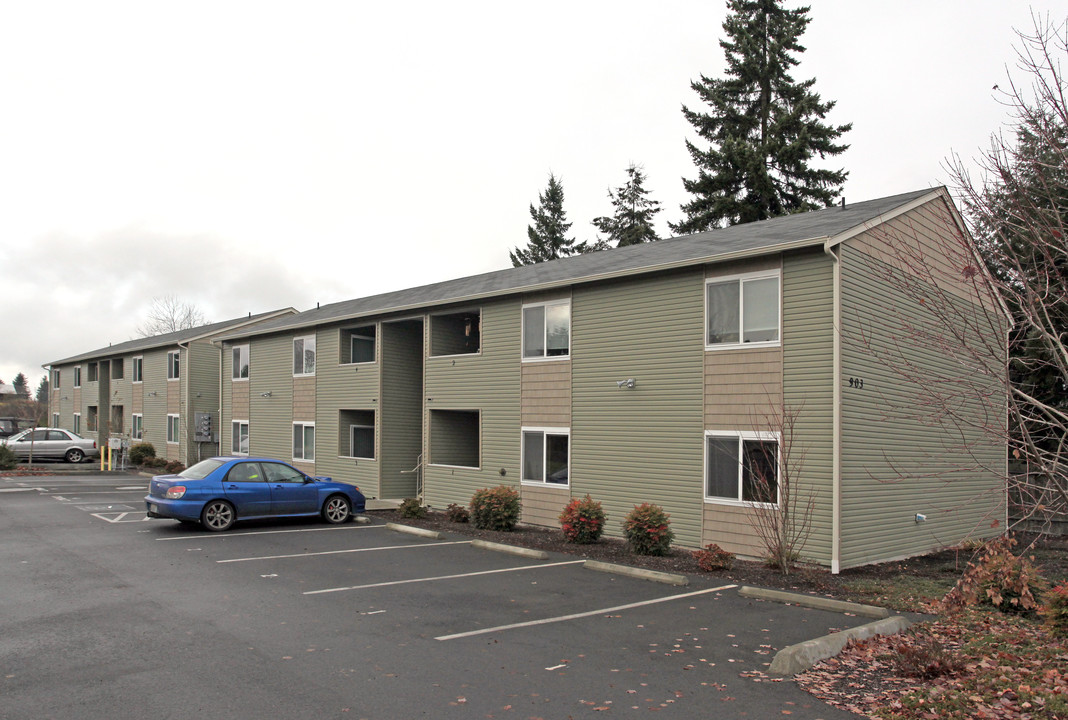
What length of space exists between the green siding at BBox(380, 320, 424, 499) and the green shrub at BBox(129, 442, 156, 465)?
1972cm

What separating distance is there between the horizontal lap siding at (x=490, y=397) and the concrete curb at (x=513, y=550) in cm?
362

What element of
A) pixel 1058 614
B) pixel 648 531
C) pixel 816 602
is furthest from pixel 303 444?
pixel 1058 614

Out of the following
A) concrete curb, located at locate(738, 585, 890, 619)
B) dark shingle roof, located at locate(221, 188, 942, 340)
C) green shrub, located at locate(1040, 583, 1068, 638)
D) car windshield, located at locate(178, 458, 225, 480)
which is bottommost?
concrete curb, located at locate(738, 585, 890, 619)

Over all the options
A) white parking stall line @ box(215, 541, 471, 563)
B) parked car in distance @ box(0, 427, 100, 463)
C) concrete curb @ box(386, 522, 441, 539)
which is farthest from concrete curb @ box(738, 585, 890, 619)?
parked car in distance @ box(0, 427, 100, 463)

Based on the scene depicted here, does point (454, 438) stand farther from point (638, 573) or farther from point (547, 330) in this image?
point (638, 573)

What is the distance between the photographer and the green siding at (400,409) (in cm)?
2311

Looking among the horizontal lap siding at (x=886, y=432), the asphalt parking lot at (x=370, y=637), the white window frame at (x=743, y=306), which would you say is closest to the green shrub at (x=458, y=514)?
the asphalt parking lot at (x=370, y=637)

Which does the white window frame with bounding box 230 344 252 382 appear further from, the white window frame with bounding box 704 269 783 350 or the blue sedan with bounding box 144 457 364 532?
the white window frame with bounding box 704 269 783 350

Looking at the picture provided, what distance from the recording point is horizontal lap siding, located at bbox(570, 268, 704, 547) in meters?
14.5

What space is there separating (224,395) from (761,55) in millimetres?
29045

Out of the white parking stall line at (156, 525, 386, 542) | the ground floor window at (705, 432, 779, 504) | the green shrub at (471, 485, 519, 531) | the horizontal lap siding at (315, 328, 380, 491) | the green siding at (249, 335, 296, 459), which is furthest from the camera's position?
the green siding at (249, 335, 296, 459)

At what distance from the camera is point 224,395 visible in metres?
31.4

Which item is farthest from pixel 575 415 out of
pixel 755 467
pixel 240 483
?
pixel 240 483

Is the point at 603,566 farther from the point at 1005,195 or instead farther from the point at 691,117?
the point at 691,117
